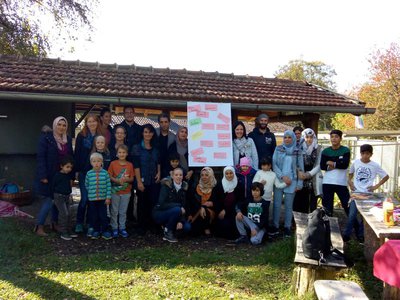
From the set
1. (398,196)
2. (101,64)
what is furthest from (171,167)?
(398,196)

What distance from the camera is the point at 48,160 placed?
219 inches

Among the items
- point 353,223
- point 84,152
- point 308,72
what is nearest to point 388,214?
point 353,223

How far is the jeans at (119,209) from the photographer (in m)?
5.74

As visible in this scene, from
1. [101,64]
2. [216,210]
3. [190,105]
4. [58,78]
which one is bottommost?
[216,210]

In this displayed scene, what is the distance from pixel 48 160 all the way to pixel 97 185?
82cm

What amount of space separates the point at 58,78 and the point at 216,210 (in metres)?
3.82

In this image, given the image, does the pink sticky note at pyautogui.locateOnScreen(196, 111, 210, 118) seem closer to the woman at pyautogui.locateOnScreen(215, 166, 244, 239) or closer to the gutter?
the gutter

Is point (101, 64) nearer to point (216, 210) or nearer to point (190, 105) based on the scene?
point (190, 105)

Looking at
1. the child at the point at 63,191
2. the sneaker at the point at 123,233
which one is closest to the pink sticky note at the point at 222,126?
the sneaker at the point at 123,233

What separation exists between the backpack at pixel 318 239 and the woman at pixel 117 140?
3.15 meters

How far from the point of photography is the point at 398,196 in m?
9.49

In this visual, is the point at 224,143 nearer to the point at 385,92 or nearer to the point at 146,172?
the point at 146,172

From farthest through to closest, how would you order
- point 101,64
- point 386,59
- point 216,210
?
point 386,59 < point 101,64 < point 216,210

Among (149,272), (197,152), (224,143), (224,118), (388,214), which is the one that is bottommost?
(149,272)
